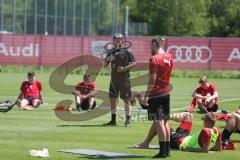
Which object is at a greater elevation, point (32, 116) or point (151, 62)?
point (151, 62)

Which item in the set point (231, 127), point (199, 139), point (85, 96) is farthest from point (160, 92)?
point (85, 96)

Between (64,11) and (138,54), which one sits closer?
(138,54)

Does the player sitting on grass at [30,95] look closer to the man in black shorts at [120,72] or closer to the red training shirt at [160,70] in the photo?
the man in black shorts at [120,72]

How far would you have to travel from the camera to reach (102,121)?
18.9 metres

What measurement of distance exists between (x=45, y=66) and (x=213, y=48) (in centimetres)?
1109

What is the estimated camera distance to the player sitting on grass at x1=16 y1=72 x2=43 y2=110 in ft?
73.7

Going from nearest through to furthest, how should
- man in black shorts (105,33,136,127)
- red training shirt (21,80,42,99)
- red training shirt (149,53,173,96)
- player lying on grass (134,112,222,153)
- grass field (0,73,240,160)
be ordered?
red training shirt (149,53,173,96)
grass field (0,73,240,160)
player lying on grass (134,112,222,153)
man in black shorts (105,33,136,127)
red training shirt (21,80,42,99)

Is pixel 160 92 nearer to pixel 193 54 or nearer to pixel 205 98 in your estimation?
pixel 205 98

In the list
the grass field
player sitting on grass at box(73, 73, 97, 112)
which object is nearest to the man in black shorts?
the grass field

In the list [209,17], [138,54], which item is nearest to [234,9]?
[209,17]

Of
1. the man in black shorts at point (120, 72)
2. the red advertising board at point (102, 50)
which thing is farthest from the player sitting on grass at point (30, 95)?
Result: the red advertising board at point (102, 50)

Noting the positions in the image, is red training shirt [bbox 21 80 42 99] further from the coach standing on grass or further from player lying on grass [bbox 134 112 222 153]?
the coach standing on grass

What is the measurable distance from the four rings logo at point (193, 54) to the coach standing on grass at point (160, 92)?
1329 inches

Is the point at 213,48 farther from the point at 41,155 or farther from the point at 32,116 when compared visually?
the point at 41,155
